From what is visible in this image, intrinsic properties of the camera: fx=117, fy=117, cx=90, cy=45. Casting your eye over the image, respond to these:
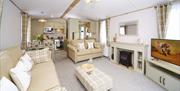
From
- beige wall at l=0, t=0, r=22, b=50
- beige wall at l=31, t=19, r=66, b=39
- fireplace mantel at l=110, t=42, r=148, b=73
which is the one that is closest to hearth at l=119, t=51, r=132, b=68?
fireplace mantel at l=110, t=42, r=148, b=73

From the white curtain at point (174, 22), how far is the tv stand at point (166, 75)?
31.1 inches

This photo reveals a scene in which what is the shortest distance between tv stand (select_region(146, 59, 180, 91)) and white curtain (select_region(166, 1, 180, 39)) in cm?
79

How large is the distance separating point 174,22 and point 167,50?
849mm

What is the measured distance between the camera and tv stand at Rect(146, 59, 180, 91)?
2.37 m

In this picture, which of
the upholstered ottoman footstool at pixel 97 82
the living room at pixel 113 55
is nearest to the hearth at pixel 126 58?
the living room at pixel 113 55

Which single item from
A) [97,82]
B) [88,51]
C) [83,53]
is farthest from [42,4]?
[97,82]

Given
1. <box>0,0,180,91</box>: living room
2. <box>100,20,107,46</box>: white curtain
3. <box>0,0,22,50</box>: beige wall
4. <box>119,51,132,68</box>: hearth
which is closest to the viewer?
<box>0,0,180,91</box>: living room

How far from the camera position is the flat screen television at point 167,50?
2.50 metres

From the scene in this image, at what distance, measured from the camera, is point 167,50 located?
9.10 feet

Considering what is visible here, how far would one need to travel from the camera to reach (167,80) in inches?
99.1

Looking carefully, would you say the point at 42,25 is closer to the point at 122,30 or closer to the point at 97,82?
the point at 122,30

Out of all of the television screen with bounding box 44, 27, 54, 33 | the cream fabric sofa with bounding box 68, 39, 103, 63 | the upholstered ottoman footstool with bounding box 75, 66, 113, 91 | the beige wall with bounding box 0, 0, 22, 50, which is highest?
the television screen with bounding box 44, 27, 54, 33

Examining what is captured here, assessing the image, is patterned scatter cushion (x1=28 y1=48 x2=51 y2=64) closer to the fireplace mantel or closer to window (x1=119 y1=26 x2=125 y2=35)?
the fireplace mantel

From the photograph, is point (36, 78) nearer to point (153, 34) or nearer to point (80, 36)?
point (153, 34)
